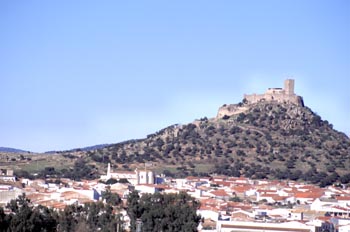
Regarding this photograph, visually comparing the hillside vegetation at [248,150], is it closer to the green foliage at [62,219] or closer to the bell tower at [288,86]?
the bell tower at [288,86]

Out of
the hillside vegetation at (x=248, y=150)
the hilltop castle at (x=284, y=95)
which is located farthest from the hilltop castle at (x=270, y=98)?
the hillside vegetation at (x=248, y=150)

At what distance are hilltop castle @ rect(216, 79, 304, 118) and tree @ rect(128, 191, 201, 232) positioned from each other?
77.4m

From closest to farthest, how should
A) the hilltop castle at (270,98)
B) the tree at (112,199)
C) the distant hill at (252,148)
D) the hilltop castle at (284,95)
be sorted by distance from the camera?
1. the tree at (112,199)
2. the distant hill at (252,148)
3. the hilltop castle at (284,95)
4. the hilltop castle at (270,98)

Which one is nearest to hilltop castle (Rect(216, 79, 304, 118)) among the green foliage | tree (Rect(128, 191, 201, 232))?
tree (Rect(128, 191, 201, 232))

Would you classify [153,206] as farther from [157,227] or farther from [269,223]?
[269,223]

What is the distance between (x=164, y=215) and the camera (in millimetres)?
59781

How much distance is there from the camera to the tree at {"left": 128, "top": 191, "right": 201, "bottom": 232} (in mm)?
58812

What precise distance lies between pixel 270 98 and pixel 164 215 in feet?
270

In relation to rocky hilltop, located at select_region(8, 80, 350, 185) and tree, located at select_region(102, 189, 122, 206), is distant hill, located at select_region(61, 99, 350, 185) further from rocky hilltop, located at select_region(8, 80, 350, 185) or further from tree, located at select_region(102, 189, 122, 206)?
tree, located at select_region(102, 189, 122, 206)

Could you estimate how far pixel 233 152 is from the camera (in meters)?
128

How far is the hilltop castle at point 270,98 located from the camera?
139 meters

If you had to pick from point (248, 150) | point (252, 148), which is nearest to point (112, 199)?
point (248, 150)

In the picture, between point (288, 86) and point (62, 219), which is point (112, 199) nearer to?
point (62, 219)

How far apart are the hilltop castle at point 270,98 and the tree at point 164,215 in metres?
77.4
